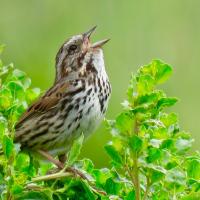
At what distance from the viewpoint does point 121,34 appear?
743cm

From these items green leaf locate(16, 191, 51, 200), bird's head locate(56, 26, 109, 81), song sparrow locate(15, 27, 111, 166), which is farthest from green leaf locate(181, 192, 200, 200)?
bird's head locate(56, 26, 109, 81)

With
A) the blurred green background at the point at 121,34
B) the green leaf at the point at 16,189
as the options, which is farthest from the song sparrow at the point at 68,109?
the blurred green background at the point at 121,34

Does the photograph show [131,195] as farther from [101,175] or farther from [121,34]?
[121,34]

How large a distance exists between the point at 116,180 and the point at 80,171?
176 millimetres

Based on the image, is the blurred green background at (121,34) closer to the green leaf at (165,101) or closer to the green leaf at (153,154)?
the green leaf at (165,101)

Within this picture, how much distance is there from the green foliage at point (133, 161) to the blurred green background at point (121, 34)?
3376 millimetres

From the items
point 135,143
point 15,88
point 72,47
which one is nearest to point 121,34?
point 72,47

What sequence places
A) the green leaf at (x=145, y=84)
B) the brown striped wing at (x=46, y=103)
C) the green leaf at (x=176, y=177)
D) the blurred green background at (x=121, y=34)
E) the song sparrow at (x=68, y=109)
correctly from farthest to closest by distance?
the blurred green background at (x=121, y=34), the brown striped wing at (x=46, y=103), the song sparrow at (x=68, y=109), the green leaf at (x=145, y=84), the green leaf at (x=176, y=177)

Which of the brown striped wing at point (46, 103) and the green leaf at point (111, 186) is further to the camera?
the brown striped wing at point (46, 103)

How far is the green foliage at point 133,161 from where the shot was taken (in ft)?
8.60

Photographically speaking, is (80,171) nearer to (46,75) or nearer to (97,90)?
(97,90)

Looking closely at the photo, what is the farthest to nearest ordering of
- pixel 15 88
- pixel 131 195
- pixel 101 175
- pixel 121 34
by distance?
pixel 121 34 → pixel 15 88 → pixel 101 175 → pixel 131 195

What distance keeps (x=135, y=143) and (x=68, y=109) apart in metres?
1.35

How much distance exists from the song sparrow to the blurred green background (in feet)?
6.63
